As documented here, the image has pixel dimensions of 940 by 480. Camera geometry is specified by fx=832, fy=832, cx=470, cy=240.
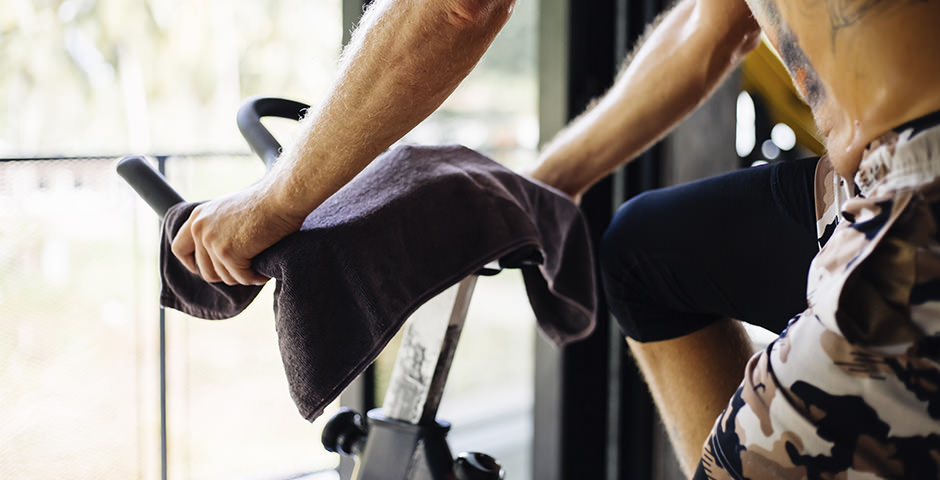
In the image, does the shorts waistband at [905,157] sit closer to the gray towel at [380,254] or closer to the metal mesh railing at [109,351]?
the gray towel at [380,254]

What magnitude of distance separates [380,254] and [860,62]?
18.8 inches

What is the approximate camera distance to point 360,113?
2.69ft

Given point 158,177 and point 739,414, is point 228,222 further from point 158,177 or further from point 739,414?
point 739,414

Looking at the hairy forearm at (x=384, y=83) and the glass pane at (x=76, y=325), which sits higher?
the hairy forearm at (x=384, y=83)

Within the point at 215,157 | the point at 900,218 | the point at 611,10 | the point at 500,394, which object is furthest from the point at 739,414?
the point at 500,394

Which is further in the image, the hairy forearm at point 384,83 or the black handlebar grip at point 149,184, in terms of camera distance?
the black handlebar grip at point 149,184

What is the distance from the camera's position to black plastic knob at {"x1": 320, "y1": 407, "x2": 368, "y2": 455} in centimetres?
105

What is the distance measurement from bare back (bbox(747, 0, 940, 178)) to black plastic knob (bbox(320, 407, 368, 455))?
65 cm

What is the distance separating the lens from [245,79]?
1740mm

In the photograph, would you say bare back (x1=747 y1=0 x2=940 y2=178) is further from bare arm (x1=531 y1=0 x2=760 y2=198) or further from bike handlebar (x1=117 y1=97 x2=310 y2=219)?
bike handlebar (x1=117 y1=97 x2=310 y2=219)

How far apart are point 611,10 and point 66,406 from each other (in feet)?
5.09

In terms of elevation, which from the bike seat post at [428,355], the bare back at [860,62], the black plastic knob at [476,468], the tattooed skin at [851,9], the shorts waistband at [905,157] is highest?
the tattooed skin at [851,9]

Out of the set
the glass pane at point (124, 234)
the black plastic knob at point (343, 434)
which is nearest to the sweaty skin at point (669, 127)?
the black plastic knob at point (343, 434)

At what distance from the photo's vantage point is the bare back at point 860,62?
2.18 feet
